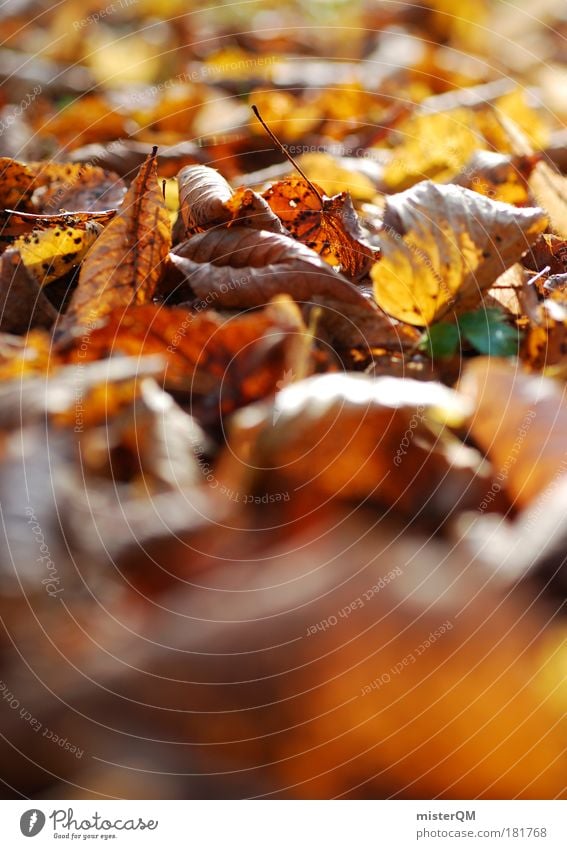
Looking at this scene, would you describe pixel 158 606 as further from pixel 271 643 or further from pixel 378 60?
pixel 378 60

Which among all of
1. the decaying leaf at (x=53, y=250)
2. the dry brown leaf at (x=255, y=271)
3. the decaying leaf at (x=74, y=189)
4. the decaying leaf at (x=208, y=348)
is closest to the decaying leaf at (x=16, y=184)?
the decaying leaf at (x=74, y=189)

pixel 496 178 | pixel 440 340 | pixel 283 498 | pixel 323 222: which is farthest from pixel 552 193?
→ pixel 283 498

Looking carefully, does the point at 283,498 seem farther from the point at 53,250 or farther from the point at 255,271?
the point at 53,250

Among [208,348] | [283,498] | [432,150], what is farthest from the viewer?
[432,150]

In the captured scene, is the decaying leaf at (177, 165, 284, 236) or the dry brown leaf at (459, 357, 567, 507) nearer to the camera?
the dry brown leaf at (459, 357, 567, 507)

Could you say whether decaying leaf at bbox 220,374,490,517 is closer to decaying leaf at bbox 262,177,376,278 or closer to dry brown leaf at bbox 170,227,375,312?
dry brown leaf at bbox 170,227,375,312

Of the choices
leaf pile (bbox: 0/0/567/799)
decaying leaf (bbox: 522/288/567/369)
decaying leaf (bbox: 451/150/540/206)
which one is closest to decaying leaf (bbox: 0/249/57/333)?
leaf pile (bbox: 0/0/567/799)
